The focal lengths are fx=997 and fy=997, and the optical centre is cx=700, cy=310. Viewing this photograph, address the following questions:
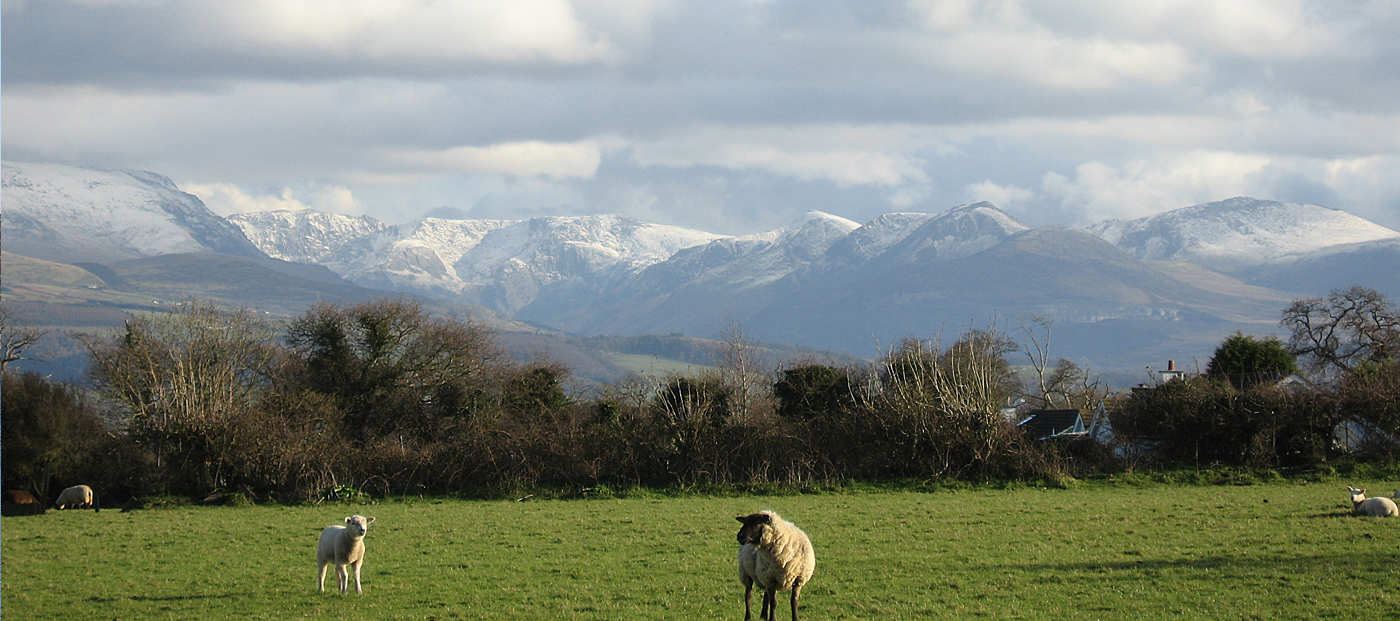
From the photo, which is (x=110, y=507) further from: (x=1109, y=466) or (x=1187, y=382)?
(x=1187, y=382)

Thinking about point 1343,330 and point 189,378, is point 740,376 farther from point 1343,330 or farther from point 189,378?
point 1343,330

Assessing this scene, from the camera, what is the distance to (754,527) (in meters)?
12.8

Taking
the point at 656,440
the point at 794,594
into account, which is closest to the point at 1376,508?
the point at 794,594

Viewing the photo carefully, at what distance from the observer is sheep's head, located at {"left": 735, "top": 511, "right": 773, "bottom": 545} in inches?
499

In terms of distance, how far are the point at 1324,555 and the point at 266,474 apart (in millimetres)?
30341

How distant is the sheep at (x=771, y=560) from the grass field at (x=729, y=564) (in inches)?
38.1

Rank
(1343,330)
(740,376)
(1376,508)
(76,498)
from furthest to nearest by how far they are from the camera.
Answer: (1343,330) → (740,376) → (76,498) → (1376,508)

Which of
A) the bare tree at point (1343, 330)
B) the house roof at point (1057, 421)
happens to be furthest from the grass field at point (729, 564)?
the bare tree at point (1343, 330)

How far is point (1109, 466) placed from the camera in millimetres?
34875

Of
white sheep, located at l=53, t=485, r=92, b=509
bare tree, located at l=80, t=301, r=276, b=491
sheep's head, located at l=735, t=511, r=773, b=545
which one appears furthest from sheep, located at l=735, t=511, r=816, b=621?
white sheep, located at l=53, t=485, r=92, b=509

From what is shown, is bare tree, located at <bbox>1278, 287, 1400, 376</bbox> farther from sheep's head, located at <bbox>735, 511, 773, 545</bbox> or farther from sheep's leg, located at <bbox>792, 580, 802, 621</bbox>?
sheep's head, located at <bbox>735, 511, 773, 545</bbox>

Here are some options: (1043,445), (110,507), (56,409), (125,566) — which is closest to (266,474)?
(110,507)

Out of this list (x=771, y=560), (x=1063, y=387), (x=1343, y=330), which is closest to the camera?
(x=771, y=560)

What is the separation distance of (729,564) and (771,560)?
510 centimetres
